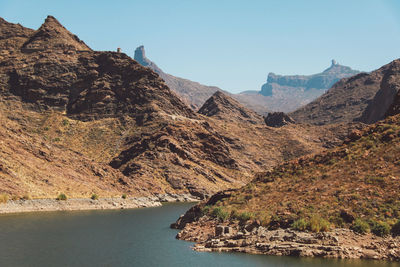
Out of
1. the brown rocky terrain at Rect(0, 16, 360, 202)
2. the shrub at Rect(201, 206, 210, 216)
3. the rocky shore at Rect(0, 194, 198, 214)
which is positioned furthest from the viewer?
the brown rocky terrain at Rect(0, 16, 360, 202)

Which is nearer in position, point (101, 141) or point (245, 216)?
point (245, 216)

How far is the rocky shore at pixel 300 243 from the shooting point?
42.8m

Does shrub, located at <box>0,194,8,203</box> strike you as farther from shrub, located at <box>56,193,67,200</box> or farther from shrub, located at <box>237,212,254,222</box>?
shrub, located at <box>237,212,254,222</box>

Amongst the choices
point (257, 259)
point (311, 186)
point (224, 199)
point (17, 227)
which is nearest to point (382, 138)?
point (311, 186)

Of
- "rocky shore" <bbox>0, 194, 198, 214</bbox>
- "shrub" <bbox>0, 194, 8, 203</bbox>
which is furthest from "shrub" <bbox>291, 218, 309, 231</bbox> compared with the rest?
"shrub" <bbox>0, 194, 8, 203</bbox>

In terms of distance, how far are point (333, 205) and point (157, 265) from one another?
864 inches

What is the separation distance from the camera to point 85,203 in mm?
102125

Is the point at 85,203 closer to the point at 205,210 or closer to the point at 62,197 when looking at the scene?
the point at 62,197

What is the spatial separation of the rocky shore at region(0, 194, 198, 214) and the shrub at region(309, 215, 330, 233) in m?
61.0

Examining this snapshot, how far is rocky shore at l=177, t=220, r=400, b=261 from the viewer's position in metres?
42.8

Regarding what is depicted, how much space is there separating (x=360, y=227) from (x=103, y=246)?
30.8 m

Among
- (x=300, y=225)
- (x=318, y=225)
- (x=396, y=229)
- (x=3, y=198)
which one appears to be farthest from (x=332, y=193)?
(x=3, y=198)

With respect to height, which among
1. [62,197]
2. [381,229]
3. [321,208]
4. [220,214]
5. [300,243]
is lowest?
[62,197]

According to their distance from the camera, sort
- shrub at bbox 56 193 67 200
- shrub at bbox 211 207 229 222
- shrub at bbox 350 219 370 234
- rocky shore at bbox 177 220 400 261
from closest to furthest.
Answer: rocky shore at bbox 177 220 400 261
shrub at bbox 350 219 370 234
shrub at bbox 211 207 229 222
shrub at bbox 56 193 67 200
